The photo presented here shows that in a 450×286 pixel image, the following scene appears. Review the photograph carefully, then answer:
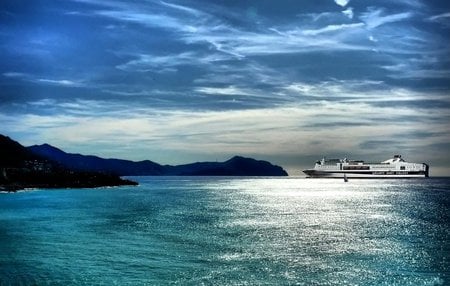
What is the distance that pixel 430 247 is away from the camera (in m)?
53.3

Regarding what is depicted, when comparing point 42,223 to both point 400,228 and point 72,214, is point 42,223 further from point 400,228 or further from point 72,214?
point 400,228

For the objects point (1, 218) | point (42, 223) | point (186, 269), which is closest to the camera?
point (186, 269)

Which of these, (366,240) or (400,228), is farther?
(400,228)

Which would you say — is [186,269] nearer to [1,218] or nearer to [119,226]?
[119,226]

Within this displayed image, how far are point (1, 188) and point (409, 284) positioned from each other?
175 m

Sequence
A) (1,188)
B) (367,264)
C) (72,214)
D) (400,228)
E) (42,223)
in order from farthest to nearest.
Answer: (1,188)
(72,214)
(42,223)
(400,228)
(367,264)

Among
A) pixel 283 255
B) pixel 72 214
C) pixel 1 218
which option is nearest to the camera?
pixel 283 255

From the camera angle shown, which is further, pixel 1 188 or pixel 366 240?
pixel 1 188

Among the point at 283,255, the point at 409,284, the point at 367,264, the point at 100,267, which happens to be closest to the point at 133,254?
the point at 100,267

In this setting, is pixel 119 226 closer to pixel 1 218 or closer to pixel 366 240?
pixel 1 218

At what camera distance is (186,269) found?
41.7 meters

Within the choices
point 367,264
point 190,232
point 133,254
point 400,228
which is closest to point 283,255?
point 367,264

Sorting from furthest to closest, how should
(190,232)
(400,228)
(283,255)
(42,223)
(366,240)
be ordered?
(42,223) < (400,228) < (190,232) < (366,240) < (283,255)

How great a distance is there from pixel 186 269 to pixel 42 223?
4613 cm
